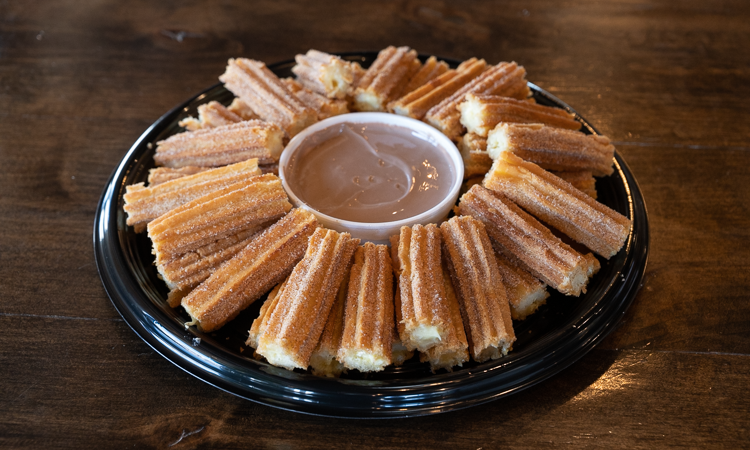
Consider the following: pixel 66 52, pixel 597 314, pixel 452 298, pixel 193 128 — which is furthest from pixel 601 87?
pixel 66 52

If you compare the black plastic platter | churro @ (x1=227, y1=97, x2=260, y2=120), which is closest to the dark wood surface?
the black plastic platter

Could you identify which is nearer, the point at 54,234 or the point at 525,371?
the point at 525,371

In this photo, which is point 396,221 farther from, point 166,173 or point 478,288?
point 166,173

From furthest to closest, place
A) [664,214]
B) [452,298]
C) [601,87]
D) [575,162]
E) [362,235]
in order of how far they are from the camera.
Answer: [601,87] < [664,214] < [575,162] < [362,235] < [452,298]

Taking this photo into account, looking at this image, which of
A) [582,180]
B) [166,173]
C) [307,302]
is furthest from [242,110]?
[582,180]

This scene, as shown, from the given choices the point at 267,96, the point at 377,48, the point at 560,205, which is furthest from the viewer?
the point at 377,48

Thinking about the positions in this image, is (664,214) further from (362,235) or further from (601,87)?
(362,235)

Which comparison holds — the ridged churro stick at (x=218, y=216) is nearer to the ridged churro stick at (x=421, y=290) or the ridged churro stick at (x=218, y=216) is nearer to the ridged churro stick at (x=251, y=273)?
the ridged churro stick at (x=251, y=273)
